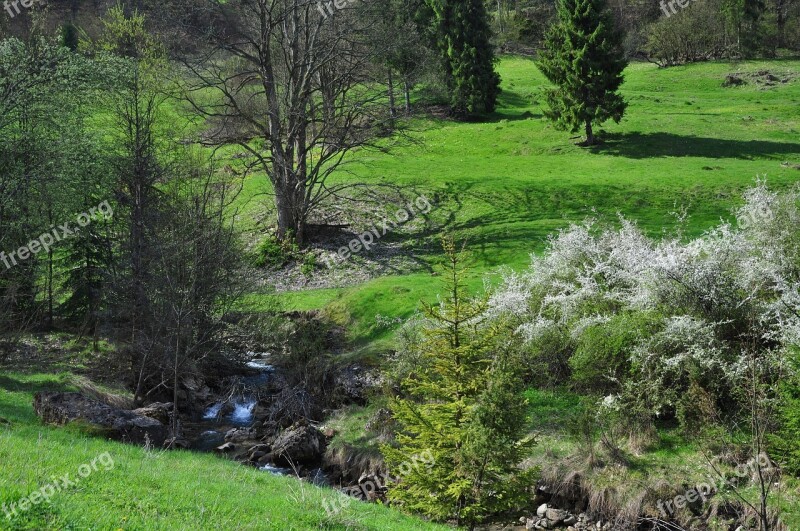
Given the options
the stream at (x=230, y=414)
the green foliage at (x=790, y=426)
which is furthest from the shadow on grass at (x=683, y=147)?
the green foliage at (x=790, y=426)

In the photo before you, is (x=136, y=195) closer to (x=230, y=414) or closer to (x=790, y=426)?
(x=230, y=414)

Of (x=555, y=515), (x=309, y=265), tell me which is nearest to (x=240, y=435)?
(x=555, y=515)

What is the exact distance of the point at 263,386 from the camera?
23625 millimetres

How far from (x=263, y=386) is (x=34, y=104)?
48.9ft

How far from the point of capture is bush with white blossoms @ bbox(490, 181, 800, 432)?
1577 cm

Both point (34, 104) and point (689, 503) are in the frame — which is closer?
point (689, 503)

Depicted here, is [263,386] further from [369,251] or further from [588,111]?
[588,111]

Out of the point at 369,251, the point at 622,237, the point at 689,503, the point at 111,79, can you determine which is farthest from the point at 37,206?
the point at 689,503

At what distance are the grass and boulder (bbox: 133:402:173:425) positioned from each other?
6491 millimetres

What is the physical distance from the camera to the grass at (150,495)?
7184 millimetres

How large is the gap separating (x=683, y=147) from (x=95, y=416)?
139 feet

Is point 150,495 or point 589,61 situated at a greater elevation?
point 589,61

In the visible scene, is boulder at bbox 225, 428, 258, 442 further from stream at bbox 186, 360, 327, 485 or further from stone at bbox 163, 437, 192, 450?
stone at bbox 163, 437, 192, 450

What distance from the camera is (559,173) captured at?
43.4 m
